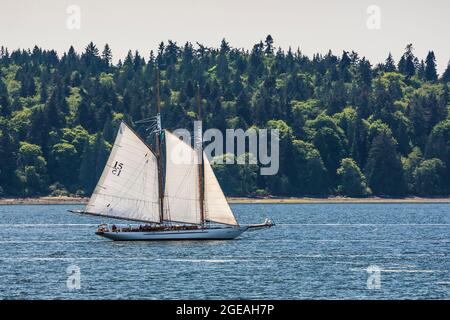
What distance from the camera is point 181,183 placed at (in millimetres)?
100625

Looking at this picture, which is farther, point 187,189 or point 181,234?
point 181,234

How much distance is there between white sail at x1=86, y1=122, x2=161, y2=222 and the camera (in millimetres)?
99312

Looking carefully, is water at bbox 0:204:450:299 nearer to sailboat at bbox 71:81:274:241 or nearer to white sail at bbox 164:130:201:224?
sailboat at bbox 71:81:274:241

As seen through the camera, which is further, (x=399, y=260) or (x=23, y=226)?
(x=23, y=226)

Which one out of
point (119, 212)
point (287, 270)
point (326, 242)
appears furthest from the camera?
point (326, 242)

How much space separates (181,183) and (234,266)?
20872 millimetres

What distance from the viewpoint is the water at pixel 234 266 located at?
66.0m

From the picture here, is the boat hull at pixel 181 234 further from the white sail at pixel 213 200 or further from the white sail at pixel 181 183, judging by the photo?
the white sail at pixel 213 200

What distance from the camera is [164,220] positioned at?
10244 cm

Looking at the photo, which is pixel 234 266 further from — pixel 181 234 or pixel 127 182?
pixel 181 234

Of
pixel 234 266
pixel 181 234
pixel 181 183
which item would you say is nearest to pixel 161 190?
pixel 181 183
